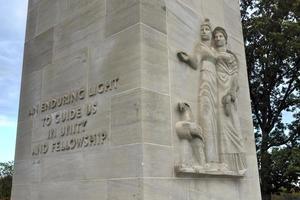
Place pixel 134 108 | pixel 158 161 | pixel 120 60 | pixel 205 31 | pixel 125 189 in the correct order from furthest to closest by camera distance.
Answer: pixel 205 31
pixel 120 60
pixel 134 108
pixel 158 161
pixel 125 189

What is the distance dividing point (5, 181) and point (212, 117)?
3349 centimetres

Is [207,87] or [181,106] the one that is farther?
[207,87]

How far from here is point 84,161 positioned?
268 inches

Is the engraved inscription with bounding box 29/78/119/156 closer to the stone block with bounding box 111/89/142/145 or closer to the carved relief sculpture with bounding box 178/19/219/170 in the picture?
the stone block with bounding box 111/89/142/145

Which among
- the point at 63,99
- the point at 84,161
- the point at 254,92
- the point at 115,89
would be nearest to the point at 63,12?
the point at 63,99

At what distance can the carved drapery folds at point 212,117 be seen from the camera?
6.59 meters

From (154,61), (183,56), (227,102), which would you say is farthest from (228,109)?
(154,61)

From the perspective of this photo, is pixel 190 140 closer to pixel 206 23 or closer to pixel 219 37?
pixel 219 37

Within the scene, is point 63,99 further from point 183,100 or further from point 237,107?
point 237,107

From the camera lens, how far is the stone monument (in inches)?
244

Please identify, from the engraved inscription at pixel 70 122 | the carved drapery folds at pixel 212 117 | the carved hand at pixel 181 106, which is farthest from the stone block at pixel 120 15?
the carved hand at pixel 181 106

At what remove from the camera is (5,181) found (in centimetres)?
3575

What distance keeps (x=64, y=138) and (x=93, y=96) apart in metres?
1.13

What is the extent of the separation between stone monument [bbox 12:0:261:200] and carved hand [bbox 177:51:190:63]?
25 millimetres
